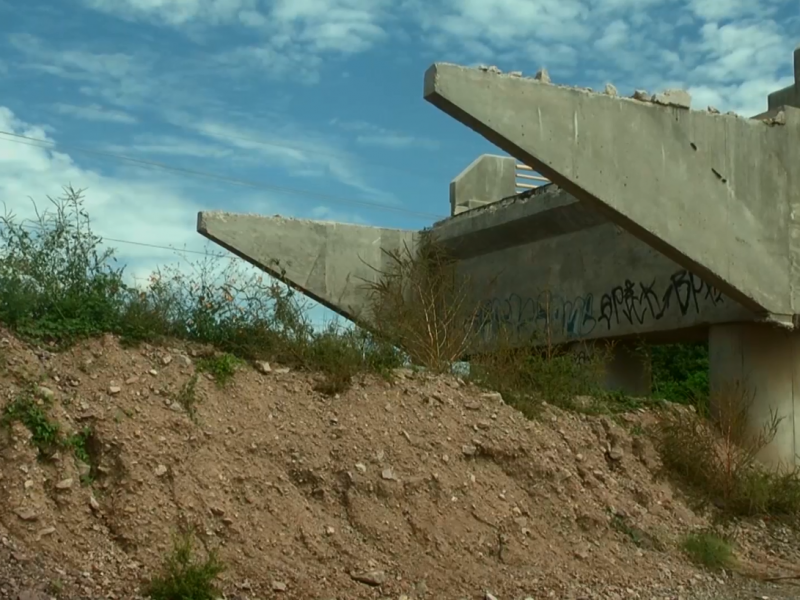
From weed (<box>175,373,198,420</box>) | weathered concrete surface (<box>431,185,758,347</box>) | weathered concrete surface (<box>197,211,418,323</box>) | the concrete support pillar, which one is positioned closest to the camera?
weed (<box>175,373,198,420</box>)

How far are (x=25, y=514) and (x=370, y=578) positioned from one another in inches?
94.2

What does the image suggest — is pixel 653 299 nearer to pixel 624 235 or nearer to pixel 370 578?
pixel 624 235

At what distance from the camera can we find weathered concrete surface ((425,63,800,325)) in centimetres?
902

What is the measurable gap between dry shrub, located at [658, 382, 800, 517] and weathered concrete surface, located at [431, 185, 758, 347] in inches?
46.8

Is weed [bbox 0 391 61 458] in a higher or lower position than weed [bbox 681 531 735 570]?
higher

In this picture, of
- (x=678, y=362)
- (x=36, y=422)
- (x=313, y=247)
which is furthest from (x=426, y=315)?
(x=678, y=362)

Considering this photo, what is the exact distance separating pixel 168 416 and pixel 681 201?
5585mm

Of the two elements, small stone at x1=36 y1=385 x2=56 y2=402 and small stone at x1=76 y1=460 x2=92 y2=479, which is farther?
small stone at x1=36 y1=385 x2=56 y2=402

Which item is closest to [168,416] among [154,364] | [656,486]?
[154,364]

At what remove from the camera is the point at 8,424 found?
684 cm

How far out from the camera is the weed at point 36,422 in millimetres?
6871

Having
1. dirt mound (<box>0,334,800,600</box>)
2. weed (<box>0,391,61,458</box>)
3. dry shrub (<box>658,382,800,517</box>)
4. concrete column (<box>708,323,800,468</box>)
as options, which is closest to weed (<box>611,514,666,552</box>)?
dirt mound (<box>0,334,800,600</box>)

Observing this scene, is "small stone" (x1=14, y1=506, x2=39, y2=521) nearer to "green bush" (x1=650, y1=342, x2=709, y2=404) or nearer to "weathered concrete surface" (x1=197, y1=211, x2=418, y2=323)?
"weathered concrete surface" (x1=197, y1=211, x2=418, y2=323)

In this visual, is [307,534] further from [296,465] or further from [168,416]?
[168,416]
